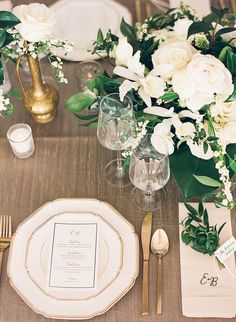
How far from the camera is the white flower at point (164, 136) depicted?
1.02 metres

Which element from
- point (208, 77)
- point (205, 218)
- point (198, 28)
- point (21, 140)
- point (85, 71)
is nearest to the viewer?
point (208, 77)

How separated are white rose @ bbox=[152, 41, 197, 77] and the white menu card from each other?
1.41ft

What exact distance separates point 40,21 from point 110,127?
1.03ft

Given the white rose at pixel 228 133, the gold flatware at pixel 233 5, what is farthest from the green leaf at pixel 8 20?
the gold flatware at pixel 233 5

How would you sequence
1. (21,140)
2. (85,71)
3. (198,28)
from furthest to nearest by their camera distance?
(85,71) < (21,140) < (198,28)

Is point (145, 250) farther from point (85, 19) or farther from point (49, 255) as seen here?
point (85, 19)

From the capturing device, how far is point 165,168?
41.1 inches

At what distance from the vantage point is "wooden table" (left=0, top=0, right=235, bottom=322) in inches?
40.8

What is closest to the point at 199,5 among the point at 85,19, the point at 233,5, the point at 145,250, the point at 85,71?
the point at 233,5

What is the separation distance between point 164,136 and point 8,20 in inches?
18.3

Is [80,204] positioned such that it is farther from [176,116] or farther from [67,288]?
[176,116]

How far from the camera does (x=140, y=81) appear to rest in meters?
1.00

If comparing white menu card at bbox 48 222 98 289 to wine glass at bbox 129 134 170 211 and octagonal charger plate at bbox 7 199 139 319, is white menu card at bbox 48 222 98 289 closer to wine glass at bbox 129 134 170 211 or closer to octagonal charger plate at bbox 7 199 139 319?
octagonal charger plate at bbox 7 199 139 319

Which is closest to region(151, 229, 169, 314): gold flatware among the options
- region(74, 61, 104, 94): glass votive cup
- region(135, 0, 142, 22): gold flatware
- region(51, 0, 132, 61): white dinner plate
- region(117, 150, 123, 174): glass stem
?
region(117, 150, 123, 174): glass stem
